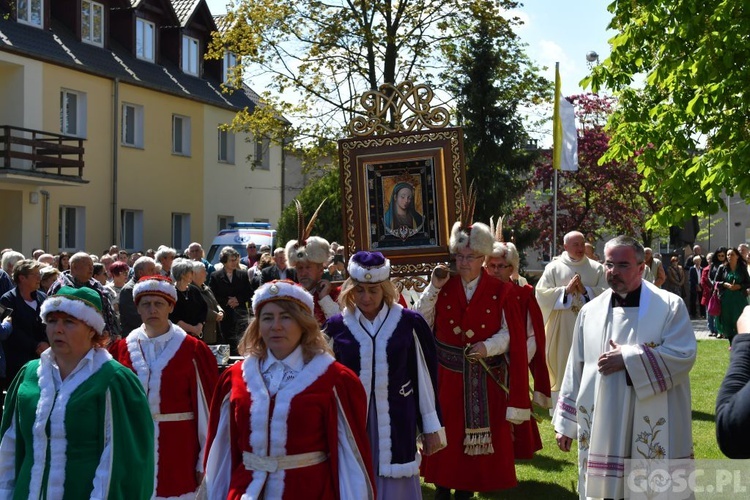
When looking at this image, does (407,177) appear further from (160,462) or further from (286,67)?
(286,67)

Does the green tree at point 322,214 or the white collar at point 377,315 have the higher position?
the green tree at point 322,214

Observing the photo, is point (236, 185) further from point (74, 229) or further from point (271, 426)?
point (271, 426)

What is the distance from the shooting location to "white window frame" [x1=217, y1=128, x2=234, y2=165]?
118 ft

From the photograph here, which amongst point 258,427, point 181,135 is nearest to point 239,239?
point 181,135

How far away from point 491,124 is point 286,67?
5.52 m

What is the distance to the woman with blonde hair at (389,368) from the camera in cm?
621

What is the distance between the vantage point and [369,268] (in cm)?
636

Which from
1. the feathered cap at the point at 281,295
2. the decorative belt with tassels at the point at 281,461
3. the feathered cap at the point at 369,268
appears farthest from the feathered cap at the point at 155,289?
the decorative belt with tassels at the point at 281,461

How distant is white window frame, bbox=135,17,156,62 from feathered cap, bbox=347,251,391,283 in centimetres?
2717

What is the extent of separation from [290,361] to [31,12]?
1001 inches

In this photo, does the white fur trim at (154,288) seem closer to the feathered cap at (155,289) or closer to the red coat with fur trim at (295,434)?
the feathered cap at (155,289)

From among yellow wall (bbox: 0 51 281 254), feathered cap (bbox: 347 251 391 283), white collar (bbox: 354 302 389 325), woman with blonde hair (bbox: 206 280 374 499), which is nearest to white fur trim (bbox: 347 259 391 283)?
feathered cap (bbox: 347 251 391 283)

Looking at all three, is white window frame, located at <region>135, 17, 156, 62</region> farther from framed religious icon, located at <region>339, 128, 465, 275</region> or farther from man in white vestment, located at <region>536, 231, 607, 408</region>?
framed religious icon, located at <region>339, 128, 465, 275</region>

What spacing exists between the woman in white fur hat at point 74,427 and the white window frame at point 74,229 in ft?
79.2
